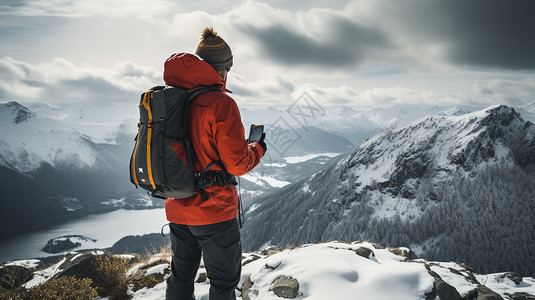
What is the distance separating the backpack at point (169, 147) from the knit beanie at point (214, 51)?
1.85ft

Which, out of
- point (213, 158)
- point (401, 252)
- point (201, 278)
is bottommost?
point (401, 252)

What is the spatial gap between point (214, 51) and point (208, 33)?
1.37ft

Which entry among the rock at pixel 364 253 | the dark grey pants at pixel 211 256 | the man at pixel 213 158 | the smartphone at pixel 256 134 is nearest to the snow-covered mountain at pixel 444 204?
the rock at pixel 364 253

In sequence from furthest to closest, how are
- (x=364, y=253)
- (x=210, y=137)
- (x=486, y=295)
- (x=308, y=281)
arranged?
(x=364, y=253) < (x=486, y=295) < (x=308, y=281) < (x=210, y=137)

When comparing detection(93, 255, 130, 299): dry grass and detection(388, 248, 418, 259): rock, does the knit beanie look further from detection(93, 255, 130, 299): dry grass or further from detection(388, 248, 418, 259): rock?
detection(388, 248, 418, 259): rock

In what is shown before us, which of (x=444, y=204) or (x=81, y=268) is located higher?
(x=81, y=268)

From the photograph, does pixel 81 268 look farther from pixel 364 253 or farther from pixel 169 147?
pixel 364 253

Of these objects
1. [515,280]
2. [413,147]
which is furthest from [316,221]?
[515,280]

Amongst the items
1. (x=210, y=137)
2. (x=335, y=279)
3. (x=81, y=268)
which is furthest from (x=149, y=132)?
(x=81, y=268)

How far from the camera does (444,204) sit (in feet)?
509

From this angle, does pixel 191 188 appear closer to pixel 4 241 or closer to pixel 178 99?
pixel 178 99

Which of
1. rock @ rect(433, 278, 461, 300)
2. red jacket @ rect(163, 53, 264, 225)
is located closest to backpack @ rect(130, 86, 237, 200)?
red jacket @ rect(163, 53, 264, 225)

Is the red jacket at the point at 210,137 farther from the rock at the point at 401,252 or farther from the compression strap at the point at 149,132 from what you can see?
the rock at the point at 401,252

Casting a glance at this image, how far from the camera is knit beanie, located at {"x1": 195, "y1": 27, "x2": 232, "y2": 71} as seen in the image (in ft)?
11.2
